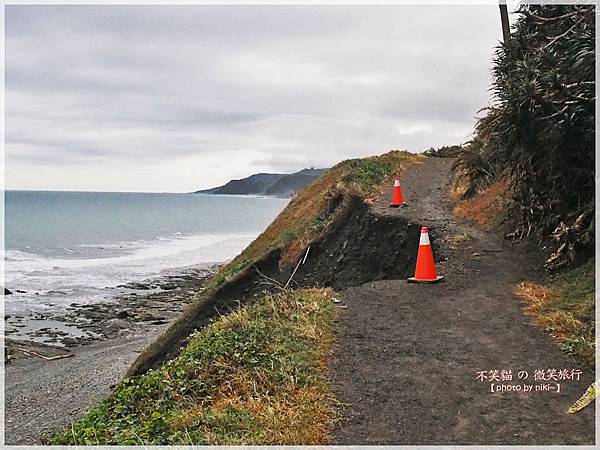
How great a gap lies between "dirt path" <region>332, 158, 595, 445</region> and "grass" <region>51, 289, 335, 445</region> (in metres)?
0.27

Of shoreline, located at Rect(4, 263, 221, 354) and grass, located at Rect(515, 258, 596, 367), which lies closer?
grass, located at Rect(515, 258, 596, 367)

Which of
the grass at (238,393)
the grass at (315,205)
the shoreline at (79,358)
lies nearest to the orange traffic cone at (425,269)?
the grass at (238,393)

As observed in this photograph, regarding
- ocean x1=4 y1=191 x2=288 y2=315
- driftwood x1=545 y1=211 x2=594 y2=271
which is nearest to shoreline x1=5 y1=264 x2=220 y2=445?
ocean x1=4 y1=191 x2=288 y2=315

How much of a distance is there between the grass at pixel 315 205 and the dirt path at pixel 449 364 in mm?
6902

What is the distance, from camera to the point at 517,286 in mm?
8422

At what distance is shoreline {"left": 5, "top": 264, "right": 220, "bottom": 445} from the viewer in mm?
12852

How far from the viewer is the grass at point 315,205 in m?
16.3

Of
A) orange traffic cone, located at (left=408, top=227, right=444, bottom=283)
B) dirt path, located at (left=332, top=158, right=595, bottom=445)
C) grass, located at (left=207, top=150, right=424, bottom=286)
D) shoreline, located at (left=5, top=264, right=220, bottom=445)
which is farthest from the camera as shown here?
grass, located at (left=207, top=150, right=424, bottom=286)

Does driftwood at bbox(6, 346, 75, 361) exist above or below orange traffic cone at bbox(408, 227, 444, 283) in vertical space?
below

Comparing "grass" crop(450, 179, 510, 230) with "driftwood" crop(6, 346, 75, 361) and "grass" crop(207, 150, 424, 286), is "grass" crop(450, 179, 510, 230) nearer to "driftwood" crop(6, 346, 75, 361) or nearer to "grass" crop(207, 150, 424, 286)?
"grass" crop(207, 150, 424, 286)

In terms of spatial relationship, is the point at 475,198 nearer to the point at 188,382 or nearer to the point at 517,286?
the point at 517,286

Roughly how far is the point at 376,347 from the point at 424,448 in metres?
2.04

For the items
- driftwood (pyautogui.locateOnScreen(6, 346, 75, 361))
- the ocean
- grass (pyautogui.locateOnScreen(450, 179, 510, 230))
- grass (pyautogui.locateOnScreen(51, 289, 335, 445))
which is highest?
grass (pyautogui.locateOnScreen(450, 179, 510, 230))

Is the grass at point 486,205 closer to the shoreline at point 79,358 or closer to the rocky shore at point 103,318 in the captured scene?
the shoreline at point 79,358
